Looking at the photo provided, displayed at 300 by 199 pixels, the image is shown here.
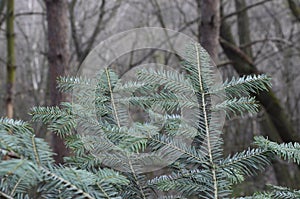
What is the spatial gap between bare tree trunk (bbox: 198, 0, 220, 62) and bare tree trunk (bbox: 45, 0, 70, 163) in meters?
1.04

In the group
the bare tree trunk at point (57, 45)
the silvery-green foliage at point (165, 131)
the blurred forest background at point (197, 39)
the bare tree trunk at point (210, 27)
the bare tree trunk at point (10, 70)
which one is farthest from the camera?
the blurred forest background at point (197, 39)

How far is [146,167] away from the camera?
0.89 metres

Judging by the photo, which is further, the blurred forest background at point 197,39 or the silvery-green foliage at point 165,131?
the blurred forest background at point 197,39

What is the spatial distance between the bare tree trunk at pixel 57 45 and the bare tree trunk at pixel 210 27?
41.0 inches

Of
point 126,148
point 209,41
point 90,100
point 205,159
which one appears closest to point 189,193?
point 205,159

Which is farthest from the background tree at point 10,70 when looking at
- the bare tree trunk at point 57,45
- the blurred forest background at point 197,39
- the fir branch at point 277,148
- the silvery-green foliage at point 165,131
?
the fir branch at point 277,148

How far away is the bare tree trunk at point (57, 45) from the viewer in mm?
3031

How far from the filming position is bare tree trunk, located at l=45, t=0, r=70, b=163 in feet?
9.95

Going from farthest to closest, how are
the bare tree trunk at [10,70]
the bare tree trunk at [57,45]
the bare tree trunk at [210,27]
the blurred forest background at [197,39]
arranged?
the blurred forest background at [197,39], the bare tree trunk at [10,70], the bare tree trunk at [57,45], the bare tree trunk at [210,27]

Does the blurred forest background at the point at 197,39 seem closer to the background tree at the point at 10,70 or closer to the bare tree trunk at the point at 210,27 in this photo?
the background tree at the point at 10,70

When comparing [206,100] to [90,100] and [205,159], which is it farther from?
[90,100]

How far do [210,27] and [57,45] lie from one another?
113 cm

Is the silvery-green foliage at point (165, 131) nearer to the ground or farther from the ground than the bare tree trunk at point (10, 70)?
nearer to the ground

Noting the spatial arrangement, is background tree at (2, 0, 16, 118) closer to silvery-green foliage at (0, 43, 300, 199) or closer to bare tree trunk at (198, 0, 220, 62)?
bare tree trunk at (198, 0, 220, 62)
